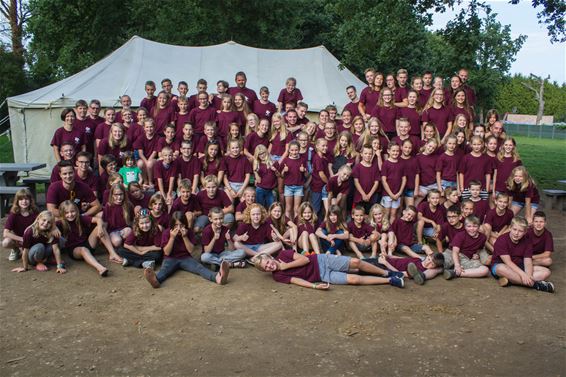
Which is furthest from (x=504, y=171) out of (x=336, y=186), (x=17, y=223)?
(x=17, y=223)

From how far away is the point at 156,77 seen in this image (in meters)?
12.1

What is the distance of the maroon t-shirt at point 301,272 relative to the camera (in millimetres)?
5715

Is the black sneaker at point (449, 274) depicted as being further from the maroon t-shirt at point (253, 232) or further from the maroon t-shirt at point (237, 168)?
the maroon t-shirt at point (237, 168)

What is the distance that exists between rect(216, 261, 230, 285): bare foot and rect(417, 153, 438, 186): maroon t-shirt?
3396 mm

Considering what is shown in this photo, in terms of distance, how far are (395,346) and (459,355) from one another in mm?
484

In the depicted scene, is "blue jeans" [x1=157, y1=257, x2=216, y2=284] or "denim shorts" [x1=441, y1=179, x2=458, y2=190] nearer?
"blue jeans" [x1=157, y1=257, x2=216, y2=284]

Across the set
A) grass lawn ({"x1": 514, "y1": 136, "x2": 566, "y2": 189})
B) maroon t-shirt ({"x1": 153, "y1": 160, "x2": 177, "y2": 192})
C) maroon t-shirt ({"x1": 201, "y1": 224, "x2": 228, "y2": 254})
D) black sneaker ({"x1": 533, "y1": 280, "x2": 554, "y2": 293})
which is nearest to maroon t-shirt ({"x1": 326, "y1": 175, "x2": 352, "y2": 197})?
maroon t-shirt ({"x1": 201, "y1": 224, "x2": 228, "y2": 254})

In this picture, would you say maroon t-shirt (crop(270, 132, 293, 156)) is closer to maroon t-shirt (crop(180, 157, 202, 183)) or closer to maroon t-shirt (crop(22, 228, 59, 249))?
maroon t-shirt (crop(180, 157, 202, 183))

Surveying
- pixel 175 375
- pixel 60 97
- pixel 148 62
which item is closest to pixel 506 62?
pixel 148 62

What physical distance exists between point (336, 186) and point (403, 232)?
1170mm

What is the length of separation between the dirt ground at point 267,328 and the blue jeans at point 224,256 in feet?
0.89

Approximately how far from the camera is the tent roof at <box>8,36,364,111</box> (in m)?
11.5

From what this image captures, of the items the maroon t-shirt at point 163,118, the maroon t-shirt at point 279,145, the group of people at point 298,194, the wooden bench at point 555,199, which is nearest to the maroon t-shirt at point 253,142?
the group of people at point 298,194

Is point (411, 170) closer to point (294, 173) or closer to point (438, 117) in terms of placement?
point (438, 117)
